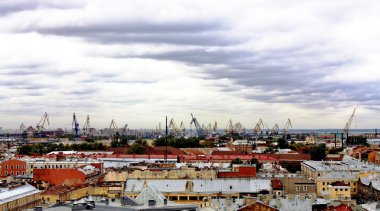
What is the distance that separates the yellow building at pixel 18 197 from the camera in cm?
5784

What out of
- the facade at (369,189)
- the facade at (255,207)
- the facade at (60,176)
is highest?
the facade at (60,176)

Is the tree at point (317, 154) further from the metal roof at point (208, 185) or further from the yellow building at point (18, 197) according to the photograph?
the yellow building at point (18, 197)

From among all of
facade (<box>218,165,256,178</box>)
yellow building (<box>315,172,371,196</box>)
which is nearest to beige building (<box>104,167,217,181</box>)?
facade (<box>218,165,256,178</box>)

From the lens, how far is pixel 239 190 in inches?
2714

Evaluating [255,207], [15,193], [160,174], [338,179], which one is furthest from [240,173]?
[255,207]

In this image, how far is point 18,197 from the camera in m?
61.1

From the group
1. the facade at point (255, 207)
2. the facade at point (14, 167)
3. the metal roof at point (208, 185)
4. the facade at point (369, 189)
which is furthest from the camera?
the facade at point (14, 167)

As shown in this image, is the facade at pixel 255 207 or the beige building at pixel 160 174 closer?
the facade at pixel 255 207

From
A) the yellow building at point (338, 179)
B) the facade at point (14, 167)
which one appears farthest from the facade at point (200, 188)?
the facade at point (14, 167)

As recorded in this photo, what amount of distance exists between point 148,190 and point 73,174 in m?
24.2

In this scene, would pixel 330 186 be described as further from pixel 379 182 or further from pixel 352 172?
pixel 352 172

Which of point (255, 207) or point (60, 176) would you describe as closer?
point (255, 207)

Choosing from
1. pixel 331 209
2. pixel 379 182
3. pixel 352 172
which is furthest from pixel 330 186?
pixel 331 209

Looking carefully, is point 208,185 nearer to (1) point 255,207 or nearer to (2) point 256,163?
(1) point 255,207
